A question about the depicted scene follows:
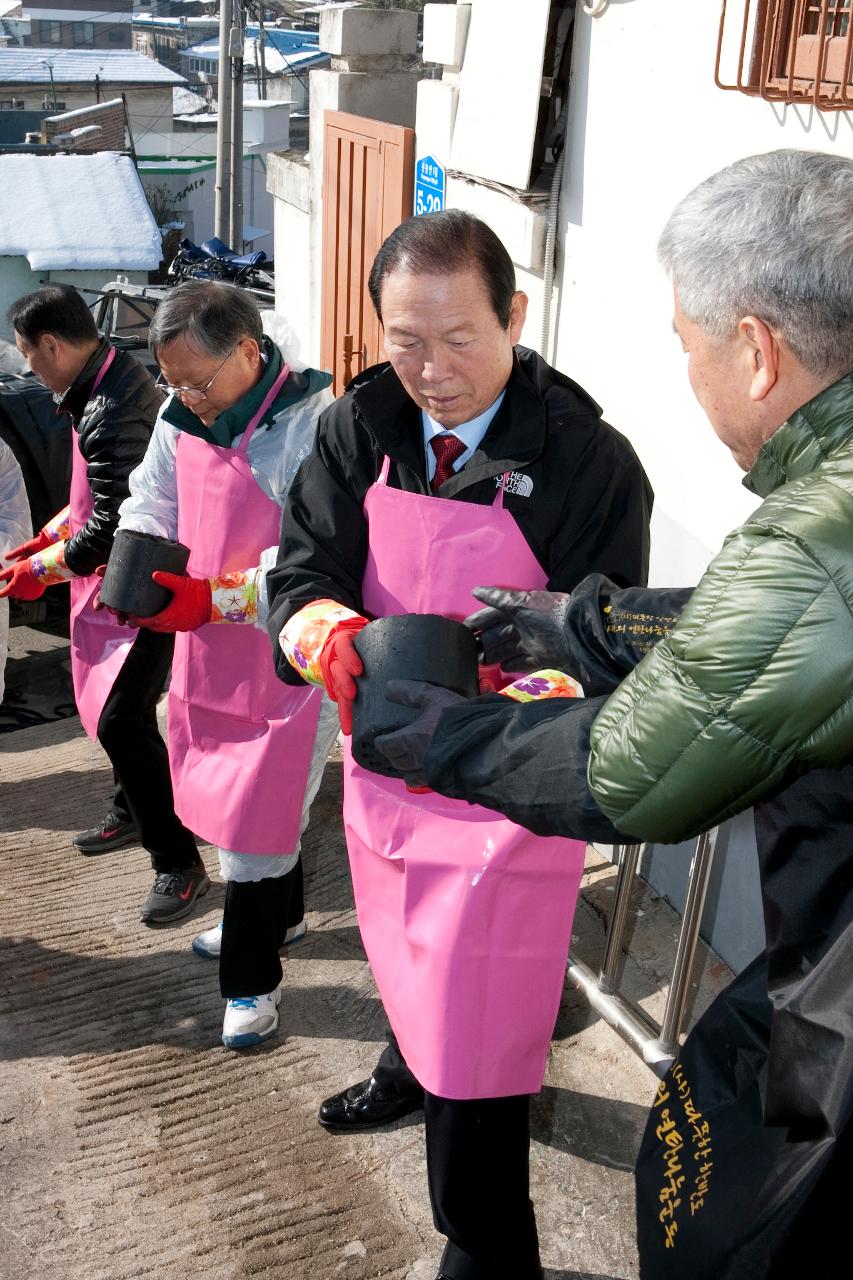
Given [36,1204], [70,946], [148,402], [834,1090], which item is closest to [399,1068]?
[36,1204]

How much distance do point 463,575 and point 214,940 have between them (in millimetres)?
1881

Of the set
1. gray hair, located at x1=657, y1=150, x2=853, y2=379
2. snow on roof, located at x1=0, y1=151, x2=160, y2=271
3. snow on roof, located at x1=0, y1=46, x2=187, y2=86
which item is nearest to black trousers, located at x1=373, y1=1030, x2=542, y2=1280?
gray hair, located at x1=657, y1=150, x2=853, y2=379

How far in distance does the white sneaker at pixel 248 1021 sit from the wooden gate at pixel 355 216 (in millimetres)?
3934

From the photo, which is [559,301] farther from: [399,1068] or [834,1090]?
[834,1090]

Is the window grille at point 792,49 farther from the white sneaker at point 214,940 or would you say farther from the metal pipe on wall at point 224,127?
the metal pipe on wall at point 224,127

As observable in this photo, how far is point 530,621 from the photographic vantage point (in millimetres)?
2055

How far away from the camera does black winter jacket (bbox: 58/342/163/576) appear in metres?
3.97

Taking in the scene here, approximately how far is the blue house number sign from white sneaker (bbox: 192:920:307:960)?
126 inches

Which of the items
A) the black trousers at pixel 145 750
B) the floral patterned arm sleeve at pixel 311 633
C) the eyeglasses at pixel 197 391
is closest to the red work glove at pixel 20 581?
the black trousers at pixel 145 750

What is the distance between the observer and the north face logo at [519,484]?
2402 millimetres

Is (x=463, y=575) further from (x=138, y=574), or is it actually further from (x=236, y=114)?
(x=236, y=114)

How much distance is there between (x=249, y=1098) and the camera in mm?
3170

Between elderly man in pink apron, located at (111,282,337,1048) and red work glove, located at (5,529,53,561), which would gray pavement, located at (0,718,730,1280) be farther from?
red work glove, located at (5,529,53,561)

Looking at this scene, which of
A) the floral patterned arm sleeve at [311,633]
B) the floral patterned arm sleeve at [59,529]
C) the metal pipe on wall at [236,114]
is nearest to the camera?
the floral patterned arm sleeve at [311,633]
